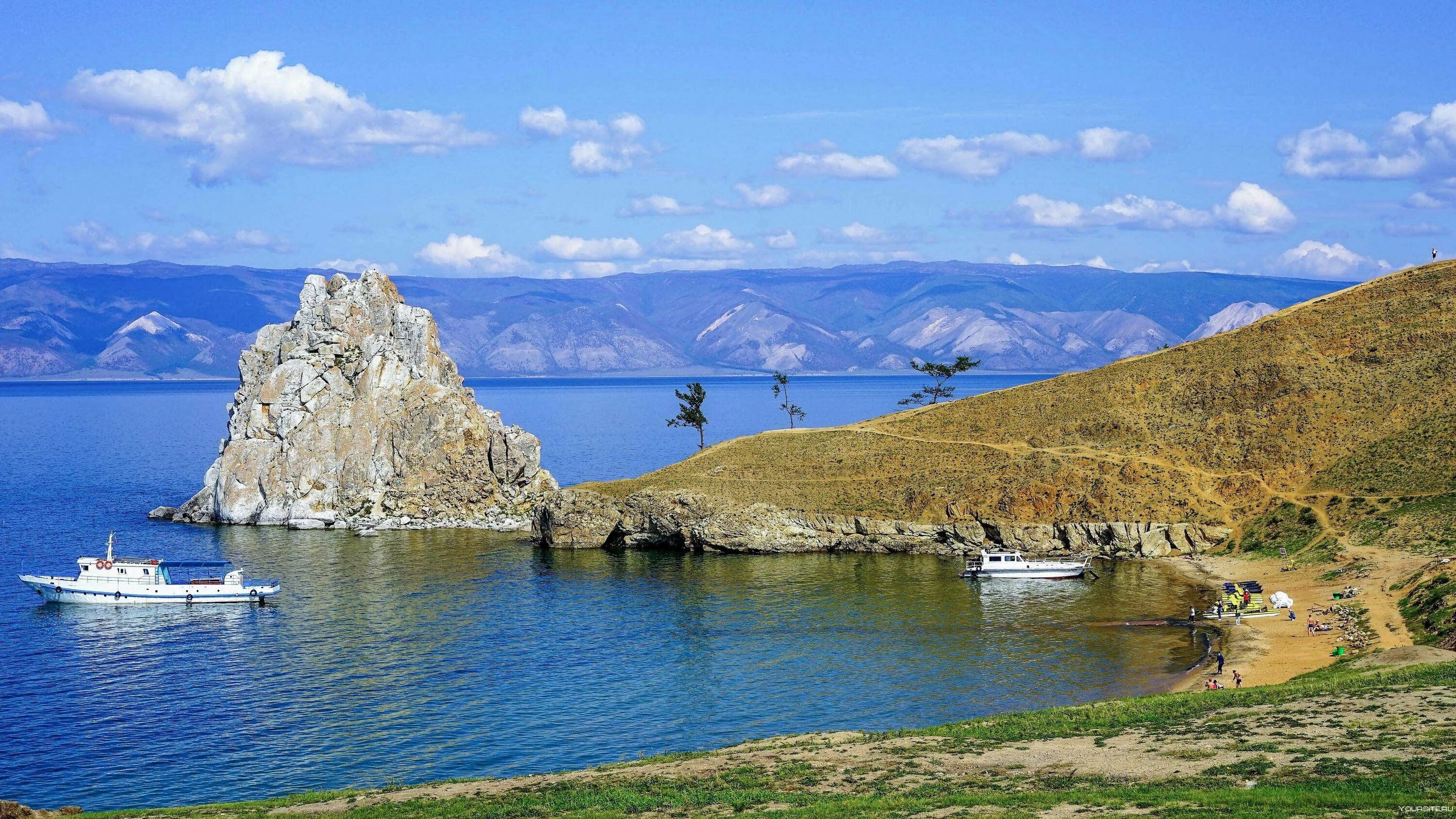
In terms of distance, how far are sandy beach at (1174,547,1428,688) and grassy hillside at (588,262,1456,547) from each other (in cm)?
622

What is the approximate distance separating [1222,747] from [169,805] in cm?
3955

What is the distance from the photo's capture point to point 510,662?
6844 cm

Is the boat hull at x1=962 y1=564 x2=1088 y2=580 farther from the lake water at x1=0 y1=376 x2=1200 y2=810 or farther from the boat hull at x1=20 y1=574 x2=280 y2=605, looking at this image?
the boat hull at x1=20 y1=574 x2=280 y2=605

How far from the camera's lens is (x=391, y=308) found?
13675 cm

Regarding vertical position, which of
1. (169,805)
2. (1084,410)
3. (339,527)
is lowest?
(169,805)

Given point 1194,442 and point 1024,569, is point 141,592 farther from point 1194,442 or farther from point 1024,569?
point 1194,442

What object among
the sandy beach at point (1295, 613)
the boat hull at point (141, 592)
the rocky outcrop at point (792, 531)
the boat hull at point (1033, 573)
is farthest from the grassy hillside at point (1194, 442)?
the boat hull at point (141, 592)

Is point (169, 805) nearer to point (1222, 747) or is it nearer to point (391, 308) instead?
point (1222, 747)

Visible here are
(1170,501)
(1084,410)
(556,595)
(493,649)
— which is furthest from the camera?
(1084,410)

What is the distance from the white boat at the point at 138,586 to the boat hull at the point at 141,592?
1.5 inches

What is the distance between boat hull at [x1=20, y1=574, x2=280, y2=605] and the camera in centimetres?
8788

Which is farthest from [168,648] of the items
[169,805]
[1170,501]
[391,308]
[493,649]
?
[1170,501]

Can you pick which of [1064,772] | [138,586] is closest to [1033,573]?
[1064,772]

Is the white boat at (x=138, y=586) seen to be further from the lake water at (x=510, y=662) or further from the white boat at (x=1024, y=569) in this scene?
the white boat at (x=1024, y=569)
